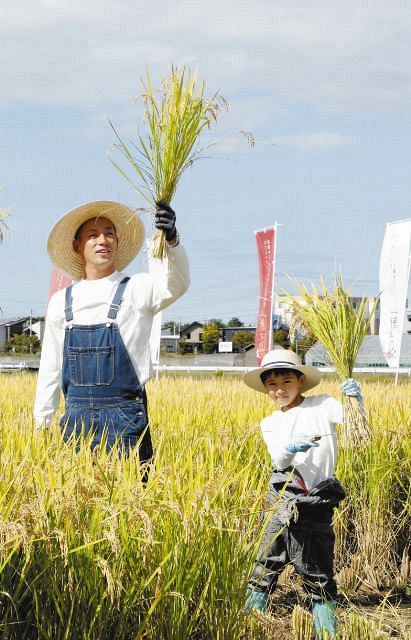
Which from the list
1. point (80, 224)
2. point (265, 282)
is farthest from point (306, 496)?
point (265, 282)

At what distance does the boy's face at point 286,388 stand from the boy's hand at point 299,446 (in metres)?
0.26

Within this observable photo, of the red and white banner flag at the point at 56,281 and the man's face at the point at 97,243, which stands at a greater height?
the red and white banner flag at the point at 56,281

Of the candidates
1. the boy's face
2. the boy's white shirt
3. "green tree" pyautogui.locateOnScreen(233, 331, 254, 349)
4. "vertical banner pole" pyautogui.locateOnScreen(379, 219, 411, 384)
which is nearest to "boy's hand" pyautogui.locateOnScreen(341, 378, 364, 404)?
the boy's face

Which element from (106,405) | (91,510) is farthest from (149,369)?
(91,510)

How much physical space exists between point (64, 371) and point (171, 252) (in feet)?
2.18

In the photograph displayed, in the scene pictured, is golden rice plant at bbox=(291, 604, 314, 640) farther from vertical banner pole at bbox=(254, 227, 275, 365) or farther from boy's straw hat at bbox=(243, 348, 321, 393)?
vertical banner pole at bbox=(254, 227, 275, 365)

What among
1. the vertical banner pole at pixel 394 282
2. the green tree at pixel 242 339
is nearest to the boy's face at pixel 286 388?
the vertical banner pole at pixel 394 282

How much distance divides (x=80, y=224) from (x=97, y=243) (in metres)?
0.21

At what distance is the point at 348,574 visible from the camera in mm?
4027

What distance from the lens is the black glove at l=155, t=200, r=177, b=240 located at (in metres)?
3.05

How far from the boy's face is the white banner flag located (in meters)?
8.03

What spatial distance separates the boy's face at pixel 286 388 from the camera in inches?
128

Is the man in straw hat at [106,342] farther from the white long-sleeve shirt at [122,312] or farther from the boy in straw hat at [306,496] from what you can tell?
the boy in straw hat at [306,496]

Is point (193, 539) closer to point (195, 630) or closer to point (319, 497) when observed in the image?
point (195, 630)
